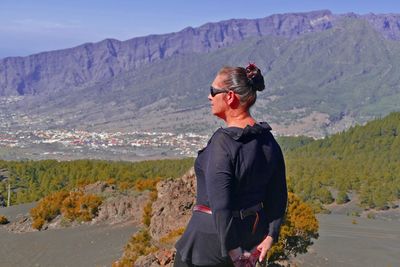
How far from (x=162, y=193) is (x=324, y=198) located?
3658cm

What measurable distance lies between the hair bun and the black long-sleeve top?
0.26 m

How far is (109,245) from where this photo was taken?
21359mm

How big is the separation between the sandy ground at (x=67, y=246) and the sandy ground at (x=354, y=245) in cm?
664

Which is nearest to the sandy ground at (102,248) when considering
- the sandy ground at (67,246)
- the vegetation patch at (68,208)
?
the sandy ground at (67,246)

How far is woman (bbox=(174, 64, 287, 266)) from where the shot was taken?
371 centimetres

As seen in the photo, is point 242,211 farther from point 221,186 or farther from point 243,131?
point 243,131

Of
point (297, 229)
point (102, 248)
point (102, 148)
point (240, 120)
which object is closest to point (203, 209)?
point (240, 120)

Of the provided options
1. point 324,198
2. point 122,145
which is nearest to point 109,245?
point 324,198

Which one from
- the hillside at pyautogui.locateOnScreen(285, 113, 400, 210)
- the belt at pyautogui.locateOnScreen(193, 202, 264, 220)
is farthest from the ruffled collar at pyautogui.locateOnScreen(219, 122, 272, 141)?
the hillside at pyautogui.locateOnScreen(285, 113, 400, 210)

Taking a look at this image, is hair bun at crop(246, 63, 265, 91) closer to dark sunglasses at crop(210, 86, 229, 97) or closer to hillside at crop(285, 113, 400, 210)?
dark sunglasses at crop(210, 86, 229, 97)

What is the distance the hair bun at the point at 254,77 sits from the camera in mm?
3918

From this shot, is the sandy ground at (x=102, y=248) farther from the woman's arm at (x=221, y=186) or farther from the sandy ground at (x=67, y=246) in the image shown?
the woman's arm at (x=221, y=186)

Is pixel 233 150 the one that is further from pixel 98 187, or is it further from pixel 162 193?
pixel 98 187

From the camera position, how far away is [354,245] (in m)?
25.4
